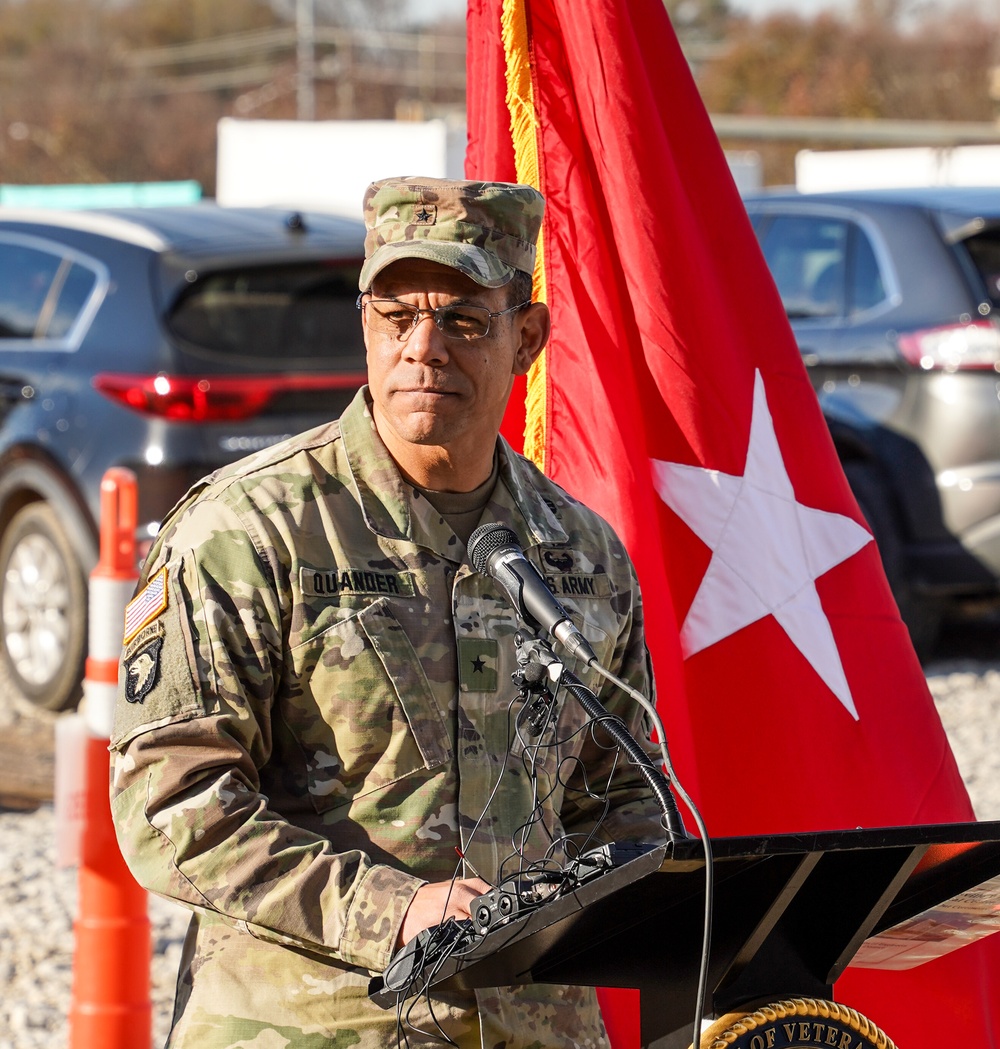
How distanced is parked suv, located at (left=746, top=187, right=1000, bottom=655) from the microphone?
16.3ft

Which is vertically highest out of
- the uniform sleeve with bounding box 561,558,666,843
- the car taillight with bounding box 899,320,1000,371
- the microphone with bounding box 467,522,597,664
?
the car taillight with bounding box 899,320,1000,371

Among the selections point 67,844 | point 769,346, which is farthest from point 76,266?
point 769,346

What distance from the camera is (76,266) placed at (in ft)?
→ 21.6

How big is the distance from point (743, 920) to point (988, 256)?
212 inches

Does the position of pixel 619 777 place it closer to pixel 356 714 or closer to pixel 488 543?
pixel 356 714

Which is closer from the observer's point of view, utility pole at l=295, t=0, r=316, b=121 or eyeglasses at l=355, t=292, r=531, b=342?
eyeglasses at l=355, t=292, r=531, b=342

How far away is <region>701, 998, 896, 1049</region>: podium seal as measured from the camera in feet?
5.57

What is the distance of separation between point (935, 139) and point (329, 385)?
2471 centimetres

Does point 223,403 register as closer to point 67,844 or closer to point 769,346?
point 67,844

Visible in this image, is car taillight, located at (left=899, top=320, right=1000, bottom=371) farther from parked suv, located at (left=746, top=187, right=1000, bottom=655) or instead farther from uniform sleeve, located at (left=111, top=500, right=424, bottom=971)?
uniform sleeve, located at (left=111, top=500, right=424, bottom=971)

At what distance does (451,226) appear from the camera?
6.86 ft

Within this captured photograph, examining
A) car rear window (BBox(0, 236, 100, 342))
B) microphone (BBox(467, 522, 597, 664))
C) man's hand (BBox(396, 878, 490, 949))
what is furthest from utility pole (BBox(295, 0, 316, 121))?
man's hand (BBox(396, 878, 490, 949))

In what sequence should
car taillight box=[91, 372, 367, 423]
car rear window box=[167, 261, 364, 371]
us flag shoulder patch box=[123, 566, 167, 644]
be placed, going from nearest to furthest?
us flag shoulder patch box=[123, 566, 167, 644]
car taillight box=[91, 372, 367, 423]
car rear window box=[167, 261, 364, 371]

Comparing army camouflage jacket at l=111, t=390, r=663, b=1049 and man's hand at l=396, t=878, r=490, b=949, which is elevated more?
army camouflage jacket at l=111, t=390, r=663, b=1049
